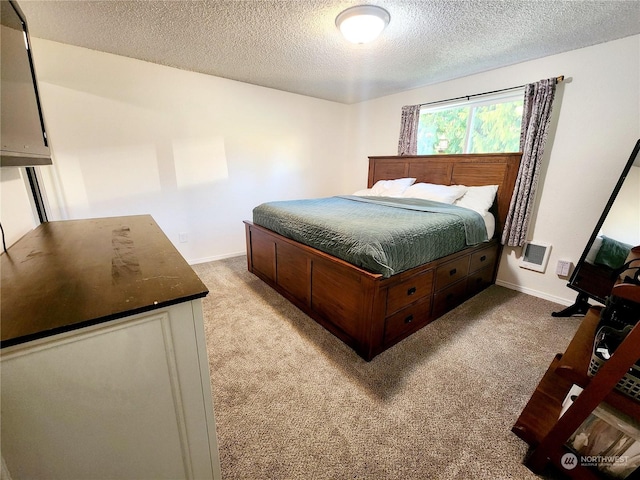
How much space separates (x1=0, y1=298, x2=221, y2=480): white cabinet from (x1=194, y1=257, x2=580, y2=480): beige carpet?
483 millimetres

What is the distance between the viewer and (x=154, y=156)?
9.37ft

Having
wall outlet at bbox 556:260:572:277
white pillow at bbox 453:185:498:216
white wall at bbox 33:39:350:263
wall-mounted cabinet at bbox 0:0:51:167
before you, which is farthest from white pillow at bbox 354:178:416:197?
wall-mounted cabinet at bbox 0:0:51:167

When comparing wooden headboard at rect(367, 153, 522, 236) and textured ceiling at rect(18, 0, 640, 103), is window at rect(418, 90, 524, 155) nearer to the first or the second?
wooden headboard at rect(367, 153, 522, 236)

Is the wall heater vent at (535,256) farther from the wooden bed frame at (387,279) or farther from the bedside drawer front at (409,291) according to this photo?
the bedside drawer front at (409,291)

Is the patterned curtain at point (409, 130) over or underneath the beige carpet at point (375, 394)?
over

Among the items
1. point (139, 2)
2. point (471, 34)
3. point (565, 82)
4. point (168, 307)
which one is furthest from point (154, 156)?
point (565, 82)

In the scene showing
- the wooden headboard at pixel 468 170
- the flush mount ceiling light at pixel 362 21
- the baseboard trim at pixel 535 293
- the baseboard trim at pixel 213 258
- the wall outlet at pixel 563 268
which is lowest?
the baseboard trim at pixel 213 258

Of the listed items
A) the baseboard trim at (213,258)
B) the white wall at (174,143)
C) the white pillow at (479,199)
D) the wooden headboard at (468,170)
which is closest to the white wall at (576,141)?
the wooden headboard at (468,170)

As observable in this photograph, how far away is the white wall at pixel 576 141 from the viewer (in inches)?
78.6

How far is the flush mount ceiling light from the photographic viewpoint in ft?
5.43

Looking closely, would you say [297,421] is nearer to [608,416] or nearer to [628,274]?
[608,416]

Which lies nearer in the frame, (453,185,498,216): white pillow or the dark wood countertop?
the dark wood countertop

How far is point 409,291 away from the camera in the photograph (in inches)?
72.1

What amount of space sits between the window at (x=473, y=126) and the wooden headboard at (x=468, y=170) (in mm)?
252
